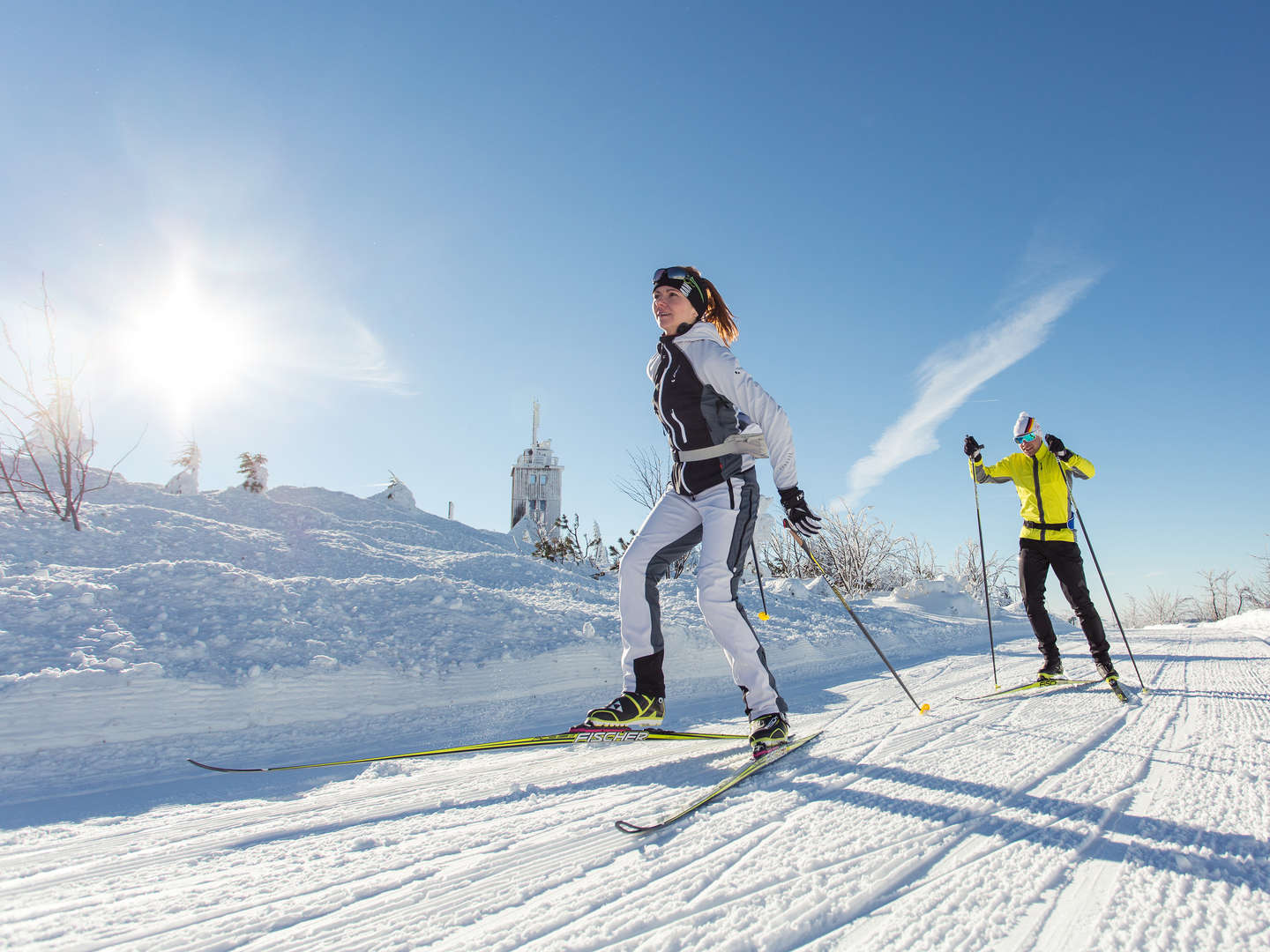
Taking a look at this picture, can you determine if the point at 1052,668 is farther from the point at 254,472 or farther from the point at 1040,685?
the point at 254,472

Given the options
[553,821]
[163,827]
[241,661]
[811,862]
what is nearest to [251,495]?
[241,661]

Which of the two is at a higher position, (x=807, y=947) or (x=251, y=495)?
(x=251, y=495)

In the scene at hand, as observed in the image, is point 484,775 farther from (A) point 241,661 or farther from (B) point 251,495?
(B) point 251,495

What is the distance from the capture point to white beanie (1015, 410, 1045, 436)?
4492 millimetres

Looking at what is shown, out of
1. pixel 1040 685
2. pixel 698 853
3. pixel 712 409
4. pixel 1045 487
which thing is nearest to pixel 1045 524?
pixel 1045 487

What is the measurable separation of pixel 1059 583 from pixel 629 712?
141 inches

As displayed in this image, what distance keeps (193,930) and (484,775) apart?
3.95 feet

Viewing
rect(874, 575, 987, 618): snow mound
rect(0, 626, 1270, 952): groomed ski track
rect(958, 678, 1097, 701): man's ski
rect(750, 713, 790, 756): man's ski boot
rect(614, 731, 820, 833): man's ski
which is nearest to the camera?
rect(0, 626, 1270, 952): groomed ski track

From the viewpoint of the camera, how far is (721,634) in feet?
8.64

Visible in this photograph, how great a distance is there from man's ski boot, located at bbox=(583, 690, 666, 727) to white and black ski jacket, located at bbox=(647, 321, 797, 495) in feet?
3.22

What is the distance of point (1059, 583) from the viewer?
4.39 meters

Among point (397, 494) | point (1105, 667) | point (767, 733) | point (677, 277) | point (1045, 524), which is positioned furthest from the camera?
point (397, 494)

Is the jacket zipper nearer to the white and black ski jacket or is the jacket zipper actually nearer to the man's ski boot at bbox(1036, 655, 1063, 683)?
the man's ski boot at bbox(1036, 655, 1063, 683)

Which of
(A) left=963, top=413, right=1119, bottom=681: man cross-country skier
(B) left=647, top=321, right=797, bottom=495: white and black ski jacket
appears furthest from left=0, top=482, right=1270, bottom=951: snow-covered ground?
(B) left=647, top=321, right=797, bottom=495: white and black ski jacket
